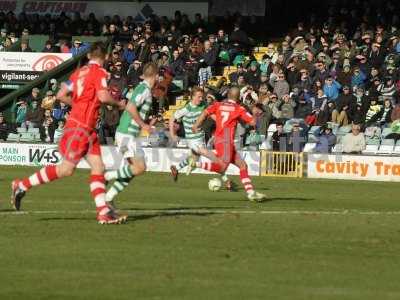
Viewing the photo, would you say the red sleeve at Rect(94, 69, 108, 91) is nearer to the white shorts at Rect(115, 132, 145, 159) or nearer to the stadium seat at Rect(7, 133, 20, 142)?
the white shorts at Rect(115, 132, 145, 159)

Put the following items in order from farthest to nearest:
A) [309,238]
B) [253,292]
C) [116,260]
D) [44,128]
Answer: [44,128]
[309,238]
[116,260]
[253,292]

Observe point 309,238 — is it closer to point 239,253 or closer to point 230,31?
point 239,253

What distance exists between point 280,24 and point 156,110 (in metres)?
7.32

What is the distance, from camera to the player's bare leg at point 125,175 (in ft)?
55.2

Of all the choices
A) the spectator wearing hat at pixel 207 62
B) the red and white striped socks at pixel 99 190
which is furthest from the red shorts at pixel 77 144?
the spectator wearing hat at pixel 207 62

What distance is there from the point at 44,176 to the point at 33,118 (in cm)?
2390

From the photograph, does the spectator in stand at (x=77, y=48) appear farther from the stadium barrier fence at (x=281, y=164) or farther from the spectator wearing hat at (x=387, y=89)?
the spectator wearing hat at (x=387, y=89)

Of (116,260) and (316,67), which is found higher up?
(316,67)

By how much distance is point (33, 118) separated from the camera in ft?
130

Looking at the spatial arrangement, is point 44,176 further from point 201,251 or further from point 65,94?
point 201,251

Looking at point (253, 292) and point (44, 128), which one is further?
point (44, 128)

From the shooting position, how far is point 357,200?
2292cm

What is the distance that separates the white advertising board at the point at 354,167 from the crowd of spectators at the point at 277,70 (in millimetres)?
382

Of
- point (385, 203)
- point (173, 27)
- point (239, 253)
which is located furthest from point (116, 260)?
point (173, 27)
